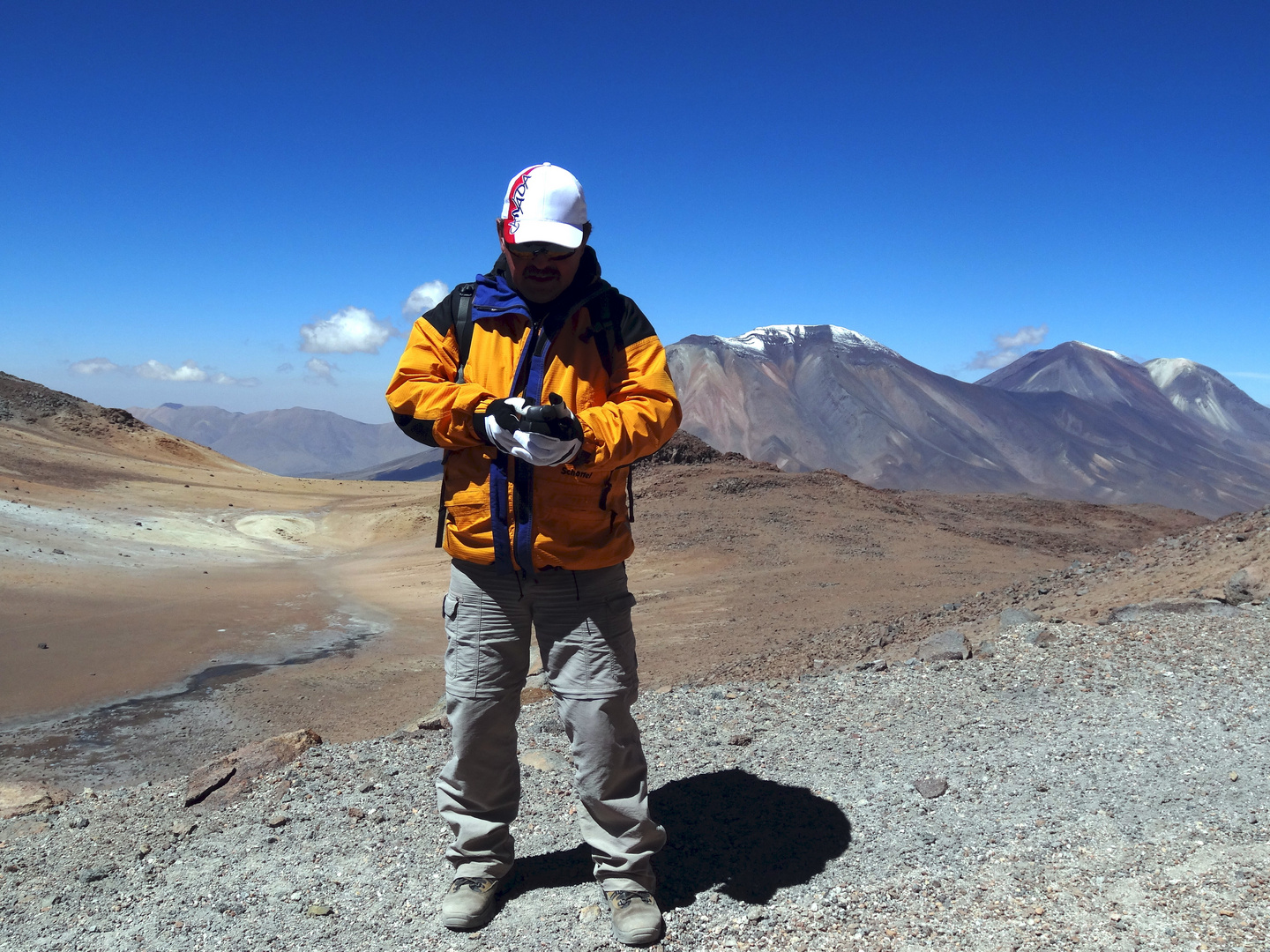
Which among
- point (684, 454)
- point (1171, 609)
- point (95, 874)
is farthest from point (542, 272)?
point (684, 454)

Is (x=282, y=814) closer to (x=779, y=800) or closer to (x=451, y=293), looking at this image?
(x=779, y=800)

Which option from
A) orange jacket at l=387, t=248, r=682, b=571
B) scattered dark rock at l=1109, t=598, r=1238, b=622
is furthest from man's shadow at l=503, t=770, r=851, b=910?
scattered dark rock at l=1109, t=598, r=1238, b=622

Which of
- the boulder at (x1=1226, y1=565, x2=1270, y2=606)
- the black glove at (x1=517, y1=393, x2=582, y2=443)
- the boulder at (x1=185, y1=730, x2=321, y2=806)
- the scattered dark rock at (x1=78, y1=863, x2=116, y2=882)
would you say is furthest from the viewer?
the boulder at (x1=1226, y1=565, x2=1270, y2=606)

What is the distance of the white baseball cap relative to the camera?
2572mm

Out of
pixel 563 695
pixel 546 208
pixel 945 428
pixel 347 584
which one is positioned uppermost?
pixel 945 428

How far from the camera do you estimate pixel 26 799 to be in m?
4.06

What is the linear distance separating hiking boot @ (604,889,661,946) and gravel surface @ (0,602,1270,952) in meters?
0.07

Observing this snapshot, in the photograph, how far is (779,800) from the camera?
335 centimetres

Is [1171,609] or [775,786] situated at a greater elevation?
[1171,609]

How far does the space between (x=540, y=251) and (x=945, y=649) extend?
3579 mm

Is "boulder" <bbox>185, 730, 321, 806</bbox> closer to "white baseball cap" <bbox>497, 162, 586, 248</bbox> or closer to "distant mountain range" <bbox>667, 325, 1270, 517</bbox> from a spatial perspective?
"white baseball cap" <bbox>497, 162, 586, 248</bbox>

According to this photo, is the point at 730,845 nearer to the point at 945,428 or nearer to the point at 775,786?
the point at 775,786

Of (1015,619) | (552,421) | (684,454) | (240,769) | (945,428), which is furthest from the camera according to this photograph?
(945,428)

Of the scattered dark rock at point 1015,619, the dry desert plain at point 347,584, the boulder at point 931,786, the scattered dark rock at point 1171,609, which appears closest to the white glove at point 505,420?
the boulder at point 931,786
